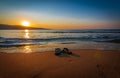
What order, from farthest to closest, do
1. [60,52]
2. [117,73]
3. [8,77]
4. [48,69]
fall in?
[60,52], [48,69], [117,73], [8,77]

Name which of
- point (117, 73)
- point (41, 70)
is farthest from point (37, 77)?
point (117, 73)

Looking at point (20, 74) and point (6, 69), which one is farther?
point (6, 69)

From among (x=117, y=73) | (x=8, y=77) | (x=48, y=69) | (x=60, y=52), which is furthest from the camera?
(x=60, y=52)

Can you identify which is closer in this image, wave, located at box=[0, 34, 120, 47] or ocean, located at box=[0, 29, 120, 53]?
ocean, located at box=[0, 29, 120, 53]

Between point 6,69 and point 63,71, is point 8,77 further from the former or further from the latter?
point 63,71

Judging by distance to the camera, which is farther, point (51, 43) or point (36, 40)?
point (36, 40)

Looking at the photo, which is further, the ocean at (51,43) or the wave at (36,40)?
the wave at (36,40)

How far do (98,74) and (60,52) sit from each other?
10.5 feet

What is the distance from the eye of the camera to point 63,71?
4305 millimetres

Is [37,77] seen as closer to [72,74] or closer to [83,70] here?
[72,74]

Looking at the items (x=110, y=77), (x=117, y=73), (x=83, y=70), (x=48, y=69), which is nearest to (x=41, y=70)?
(x=48, y=69)

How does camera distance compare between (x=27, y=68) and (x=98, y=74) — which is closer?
(x=98, y=74)

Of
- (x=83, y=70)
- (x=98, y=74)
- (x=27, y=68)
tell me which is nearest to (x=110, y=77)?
(x=98, y=74)

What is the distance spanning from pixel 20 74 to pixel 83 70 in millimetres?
2247
